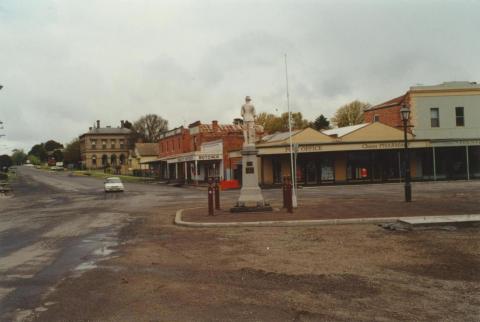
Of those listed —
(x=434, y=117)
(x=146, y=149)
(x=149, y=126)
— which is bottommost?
(x=434, y=117)

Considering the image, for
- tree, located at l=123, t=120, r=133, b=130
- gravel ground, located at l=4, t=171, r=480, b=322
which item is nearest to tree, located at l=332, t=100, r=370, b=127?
tree, located at l=123, t=120, r=133, b=130

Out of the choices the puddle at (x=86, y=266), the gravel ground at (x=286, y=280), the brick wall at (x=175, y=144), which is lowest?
the gravel ground at (x=286, y=280)

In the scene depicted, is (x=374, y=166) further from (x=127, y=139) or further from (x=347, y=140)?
(x=127, y=139)

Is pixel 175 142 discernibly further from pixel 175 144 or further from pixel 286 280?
pixel 286 280

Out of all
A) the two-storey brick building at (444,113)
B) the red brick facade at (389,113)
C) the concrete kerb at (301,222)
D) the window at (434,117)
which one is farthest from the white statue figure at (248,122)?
the red brick facade at (389,113)

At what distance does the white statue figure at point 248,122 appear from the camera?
19406 mm

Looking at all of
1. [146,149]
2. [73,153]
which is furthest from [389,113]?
[73,153]

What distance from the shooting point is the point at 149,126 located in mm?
111375

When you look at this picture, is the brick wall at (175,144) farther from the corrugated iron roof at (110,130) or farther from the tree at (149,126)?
the corrugated iron roof at (110,130)

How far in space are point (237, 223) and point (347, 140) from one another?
30.8 meters

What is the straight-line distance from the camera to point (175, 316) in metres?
6.00

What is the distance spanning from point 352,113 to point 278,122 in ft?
43.4

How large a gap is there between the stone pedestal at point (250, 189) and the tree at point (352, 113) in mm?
65919

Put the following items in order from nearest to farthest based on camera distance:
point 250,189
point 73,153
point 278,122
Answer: point 250,189, point 278,122, point 73,153
